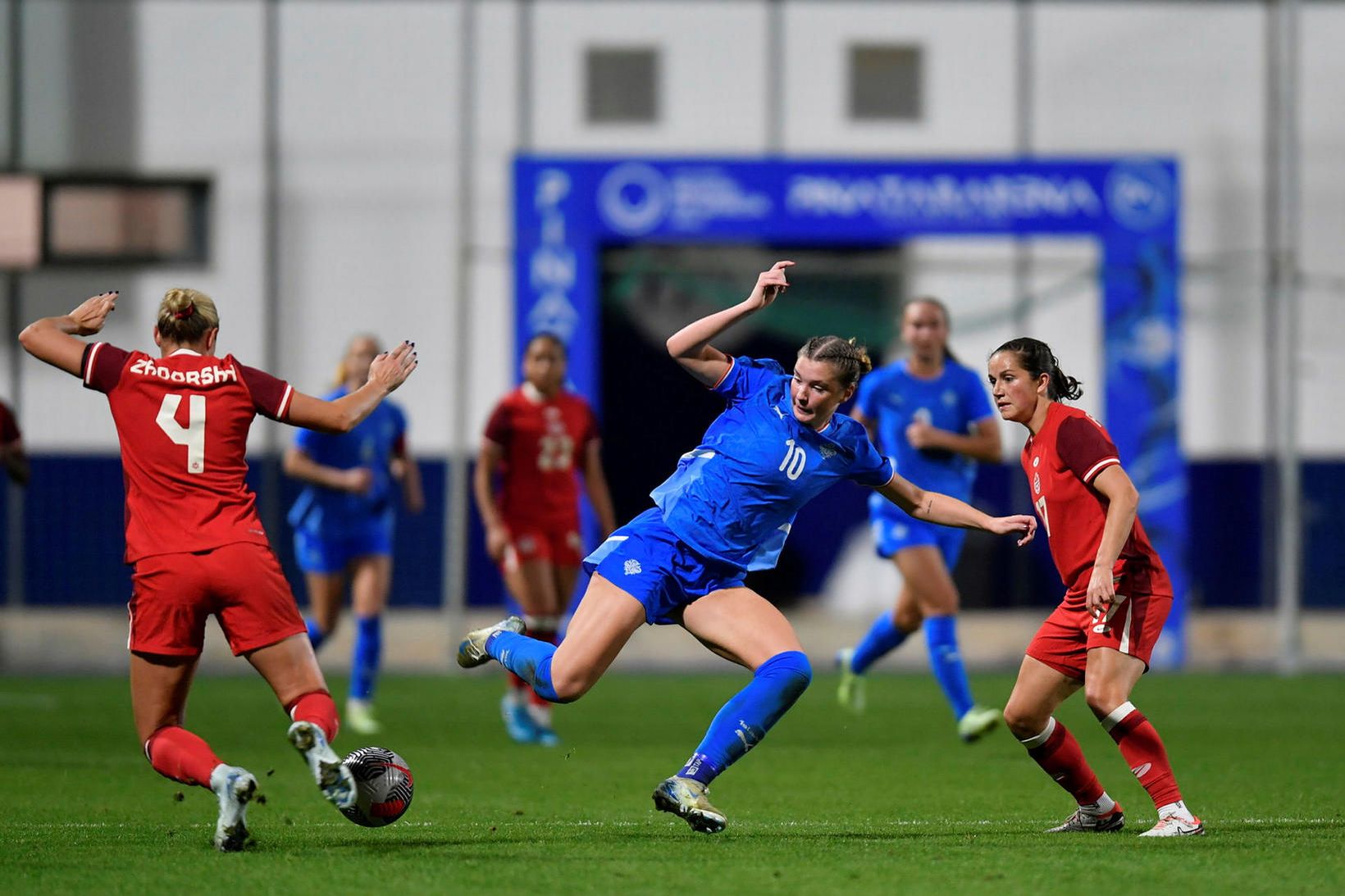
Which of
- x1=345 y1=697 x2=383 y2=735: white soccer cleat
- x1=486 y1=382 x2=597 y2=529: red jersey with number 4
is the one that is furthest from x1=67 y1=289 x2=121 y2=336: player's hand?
x1=345 y1=697 x2=383 y2=735: white soccer cleat

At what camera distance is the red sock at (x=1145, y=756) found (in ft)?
21.5

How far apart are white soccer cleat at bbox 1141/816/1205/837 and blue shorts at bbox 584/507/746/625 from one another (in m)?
1.71

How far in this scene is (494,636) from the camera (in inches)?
272

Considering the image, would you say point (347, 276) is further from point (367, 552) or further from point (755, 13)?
point (367, 552)

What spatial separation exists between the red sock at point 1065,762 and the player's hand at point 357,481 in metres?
5.28

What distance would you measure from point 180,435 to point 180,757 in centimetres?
105

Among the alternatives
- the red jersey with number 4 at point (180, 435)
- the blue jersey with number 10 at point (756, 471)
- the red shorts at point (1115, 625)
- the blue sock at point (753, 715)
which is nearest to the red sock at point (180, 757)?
the red jersey with number 4 at point (180, 435)

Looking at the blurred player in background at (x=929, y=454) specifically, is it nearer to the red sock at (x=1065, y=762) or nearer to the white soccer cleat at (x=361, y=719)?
the white soccer cleat at (x=361, y=719)

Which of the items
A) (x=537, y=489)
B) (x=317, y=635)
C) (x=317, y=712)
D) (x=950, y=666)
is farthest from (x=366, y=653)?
(x=317, y=712)

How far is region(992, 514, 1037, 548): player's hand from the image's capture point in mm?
6449

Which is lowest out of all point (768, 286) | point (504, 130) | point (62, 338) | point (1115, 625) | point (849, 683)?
point (849, 683)

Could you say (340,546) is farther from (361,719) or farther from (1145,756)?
(1145,756)

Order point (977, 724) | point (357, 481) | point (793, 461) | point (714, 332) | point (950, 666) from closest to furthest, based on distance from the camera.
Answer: point (714, 332), point (793, 461), point (977, 724), point (950, 666), point (357, 481)

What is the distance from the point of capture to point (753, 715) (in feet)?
21.1
